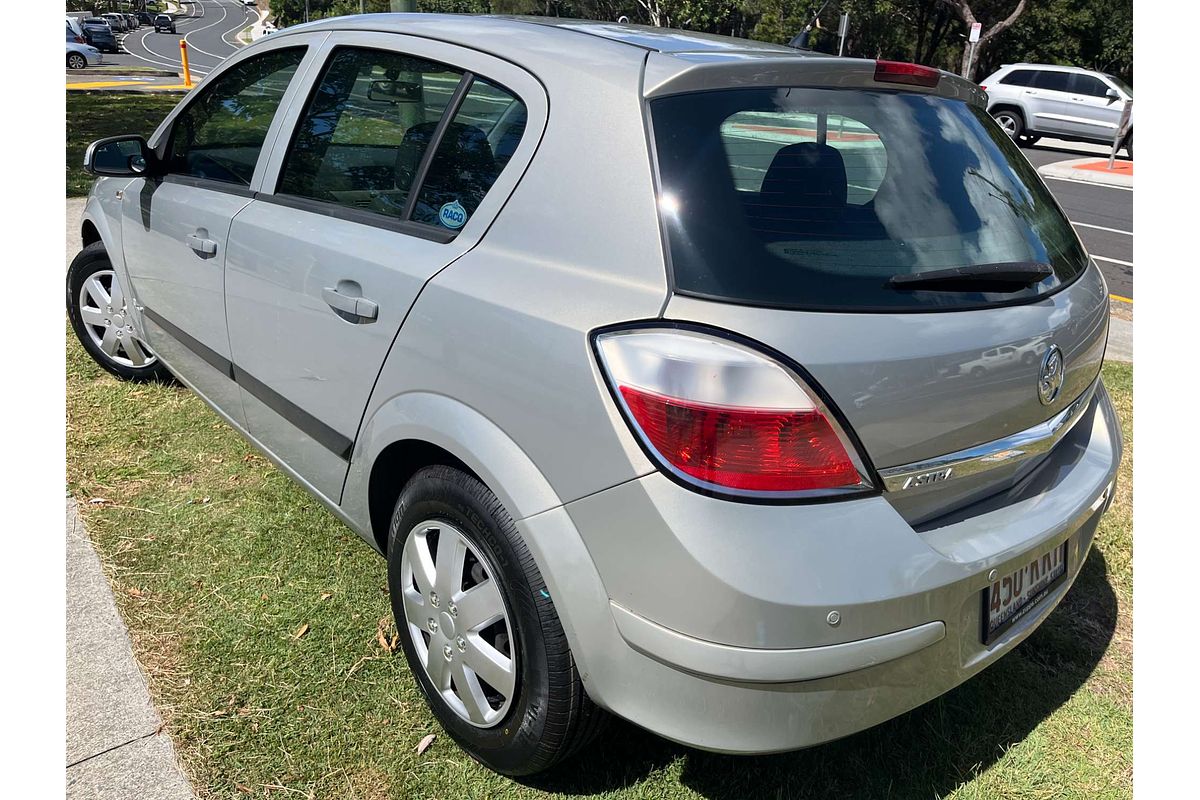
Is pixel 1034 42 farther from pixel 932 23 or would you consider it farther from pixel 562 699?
pixel 562 699

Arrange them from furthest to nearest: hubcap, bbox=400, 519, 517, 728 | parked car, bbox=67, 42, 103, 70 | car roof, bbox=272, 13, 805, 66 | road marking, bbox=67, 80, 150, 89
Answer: parked car, bbox=67, 42, 103, 70, road marking, bbox=67, 80, 150, 89, car roof, bbox=272, 13, 805, 66, hubcap, bbox=400, 519, 517, 728

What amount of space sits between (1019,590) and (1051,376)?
0.49 meters

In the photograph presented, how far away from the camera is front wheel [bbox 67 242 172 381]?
14.3 ft

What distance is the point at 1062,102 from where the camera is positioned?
21188mm

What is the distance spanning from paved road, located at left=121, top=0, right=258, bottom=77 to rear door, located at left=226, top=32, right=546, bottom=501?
26.7m

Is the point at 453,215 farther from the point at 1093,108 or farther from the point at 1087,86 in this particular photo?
the point at 1087,86

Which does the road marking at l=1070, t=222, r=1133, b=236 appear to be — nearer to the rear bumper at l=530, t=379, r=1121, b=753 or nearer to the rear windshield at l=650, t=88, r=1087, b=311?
the rear windshield at l=650, t=88, r=1087, b=311

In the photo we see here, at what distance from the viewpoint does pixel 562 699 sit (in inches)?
78.1

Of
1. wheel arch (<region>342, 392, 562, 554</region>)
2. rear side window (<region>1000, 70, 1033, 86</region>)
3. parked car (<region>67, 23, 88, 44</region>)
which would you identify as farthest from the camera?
parked car (<region>67, 23, 88, 44</region>)

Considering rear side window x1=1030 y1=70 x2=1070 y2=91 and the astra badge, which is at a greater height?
rear side window x1=1030 y1=70 x2=1070 y2=91

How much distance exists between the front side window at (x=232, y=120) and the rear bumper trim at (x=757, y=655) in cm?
217

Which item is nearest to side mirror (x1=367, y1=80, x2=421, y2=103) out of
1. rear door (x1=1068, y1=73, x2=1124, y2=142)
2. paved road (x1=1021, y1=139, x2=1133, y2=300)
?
paved road (x1=1021, y1=139, x2=1133, y2=300)

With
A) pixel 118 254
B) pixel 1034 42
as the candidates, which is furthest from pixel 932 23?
pixel 118 254

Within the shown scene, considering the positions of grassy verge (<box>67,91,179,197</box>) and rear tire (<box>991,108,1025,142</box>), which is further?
rear tire (<box>991,108,1025,142</box>)
